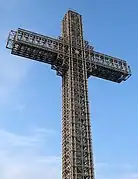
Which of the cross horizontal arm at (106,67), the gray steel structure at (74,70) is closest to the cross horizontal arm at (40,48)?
the gray steel structure at (74,70)

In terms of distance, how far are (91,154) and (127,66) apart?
13015mm

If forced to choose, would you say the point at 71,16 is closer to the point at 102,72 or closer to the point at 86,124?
the point at 102,72

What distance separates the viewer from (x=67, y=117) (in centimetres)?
3709

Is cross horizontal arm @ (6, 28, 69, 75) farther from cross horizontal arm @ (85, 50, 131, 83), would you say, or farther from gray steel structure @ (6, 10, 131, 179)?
cross horizontal arm @ (85, 50, 131, 83)

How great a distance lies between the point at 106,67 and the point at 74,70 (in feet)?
14.0

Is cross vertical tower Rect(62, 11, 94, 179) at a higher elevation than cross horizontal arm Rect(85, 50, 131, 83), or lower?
lower

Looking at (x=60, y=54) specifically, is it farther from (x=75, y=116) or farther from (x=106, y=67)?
(x=75, y=116)

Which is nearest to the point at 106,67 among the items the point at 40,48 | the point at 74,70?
the point at 74,70

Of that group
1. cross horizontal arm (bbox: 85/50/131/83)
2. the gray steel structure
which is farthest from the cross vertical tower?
cross horizontal arm (bbox: 85/50/131/83)

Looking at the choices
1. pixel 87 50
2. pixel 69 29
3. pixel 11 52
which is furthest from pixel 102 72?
pixel 11 52

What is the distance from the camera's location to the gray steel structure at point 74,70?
3469cm

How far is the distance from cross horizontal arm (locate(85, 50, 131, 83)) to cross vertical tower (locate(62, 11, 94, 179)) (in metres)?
1.18

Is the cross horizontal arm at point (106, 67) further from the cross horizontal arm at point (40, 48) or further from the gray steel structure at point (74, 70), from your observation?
the cross horizontal arm at point (40, 48)

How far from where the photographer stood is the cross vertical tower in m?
34.1
